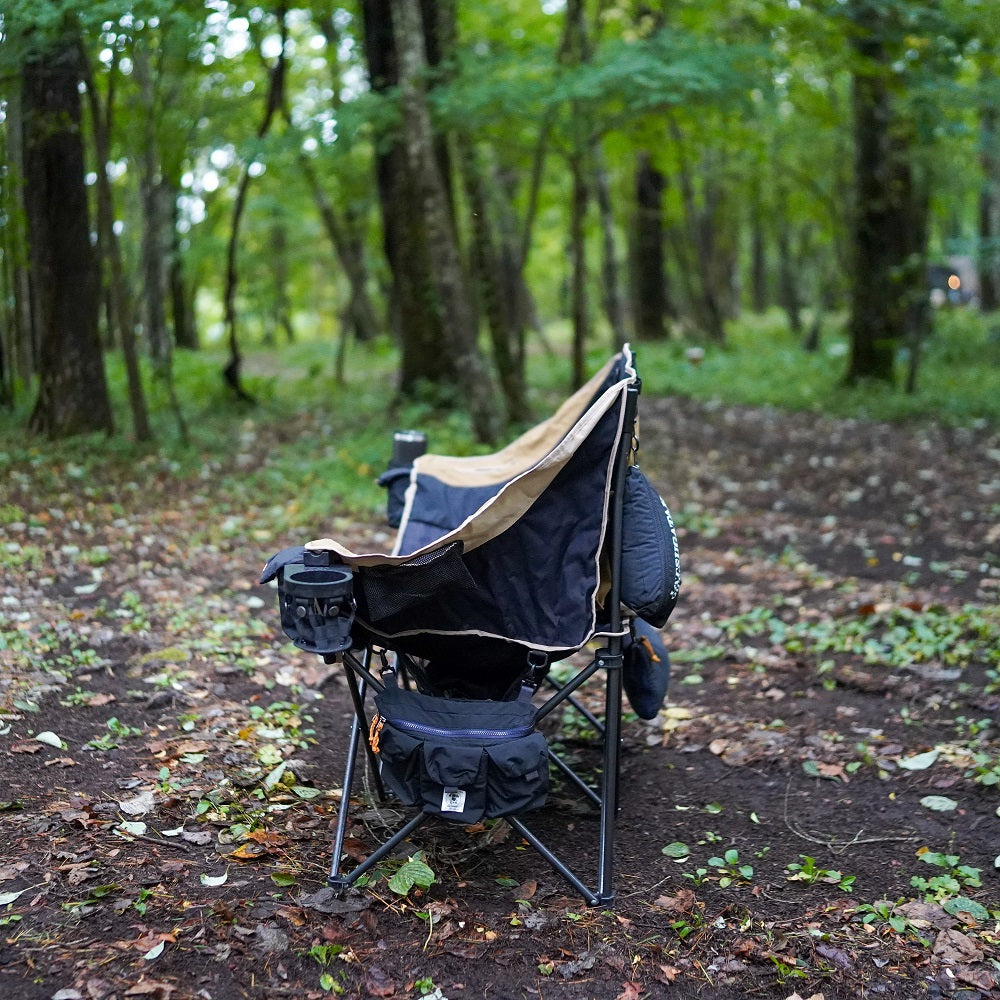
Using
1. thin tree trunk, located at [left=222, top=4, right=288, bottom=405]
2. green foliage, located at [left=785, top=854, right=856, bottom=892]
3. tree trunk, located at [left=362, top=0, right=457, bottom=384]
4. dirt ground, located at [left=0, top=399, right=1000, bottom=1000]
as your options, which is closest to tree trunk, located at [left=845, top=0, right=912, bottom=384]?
tree trunk, located at [left=362, top=0, right=457, bottom=384]

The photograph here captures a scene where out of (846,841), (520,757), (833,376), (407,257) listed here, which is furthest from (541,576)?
(833,376)

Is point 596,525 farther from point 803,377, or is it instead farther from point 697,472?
point 803,377

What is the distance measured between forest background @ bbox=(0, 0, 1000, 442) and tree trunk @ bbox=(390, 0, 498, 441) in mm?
20

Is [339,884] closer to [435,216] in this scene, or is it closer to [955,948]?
[955,948]

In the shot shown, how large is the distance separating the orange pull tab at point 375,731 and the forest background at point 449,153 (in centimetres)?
469

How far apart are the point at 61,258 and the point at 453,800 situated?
6.73 m

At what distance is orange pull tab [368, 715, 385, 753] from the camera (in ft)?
9.43

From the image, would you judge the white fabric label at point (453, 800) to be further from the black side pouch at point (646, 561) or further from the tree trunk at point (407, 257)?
the tree trunk at point (407, 257)

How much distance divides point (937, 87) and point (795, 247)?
69.0 feet

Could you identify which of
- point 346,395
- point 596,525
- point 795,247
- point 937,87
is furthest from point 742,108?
point 795,247

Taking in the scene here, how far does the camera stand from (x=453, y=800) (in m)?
2.72

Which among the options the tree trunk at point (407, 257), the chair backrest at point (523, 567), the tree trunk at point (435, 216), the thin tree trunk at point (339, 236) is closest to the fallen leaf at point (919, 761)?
the chair backrest at point (523, 567)

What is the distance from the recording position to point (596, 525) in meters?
2.98

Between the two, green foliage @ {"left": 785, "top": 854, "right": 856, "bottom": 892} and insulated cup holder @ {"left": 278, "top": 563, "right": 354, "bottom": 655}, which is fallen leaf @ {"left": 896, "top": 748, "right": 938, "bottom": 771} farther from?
insulated cup holder @ {"left": 278, "top": 563, "right": 354, "bottom": 655}
